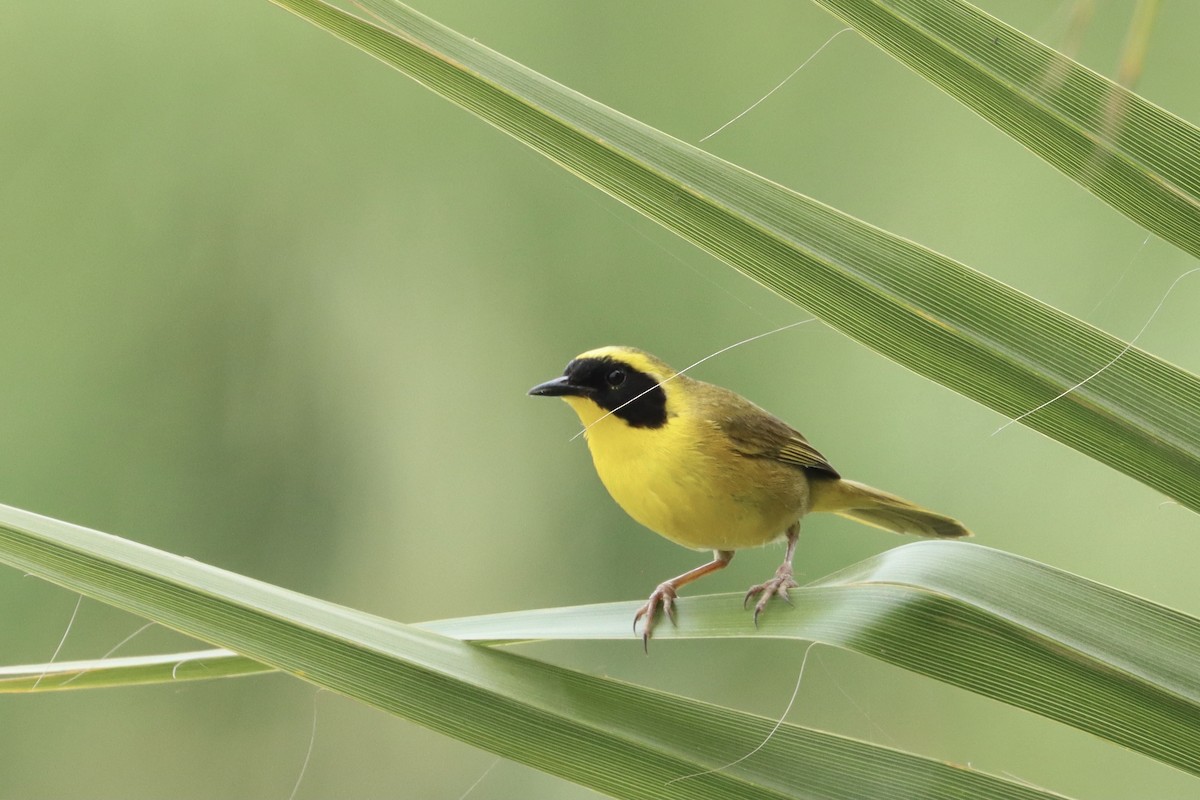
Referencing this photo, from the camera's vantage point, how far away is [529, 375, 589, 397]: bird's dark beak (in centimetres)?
170

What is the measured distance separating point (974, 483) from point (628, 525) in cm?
133

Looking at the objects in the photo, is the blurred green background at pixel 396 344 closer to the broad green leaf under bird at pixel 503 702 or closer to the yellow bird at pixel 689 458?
the yellow bird at pixel 689 458

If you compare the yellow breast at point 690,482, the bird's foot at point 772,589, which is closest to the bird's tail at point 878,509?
the yellow breast at point 690,482

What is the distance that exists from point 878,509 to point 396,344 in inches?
97.1

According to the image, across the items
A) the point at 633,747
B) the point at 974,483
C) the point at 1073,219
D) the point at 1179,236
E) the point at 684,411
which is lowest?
the point at 974,483

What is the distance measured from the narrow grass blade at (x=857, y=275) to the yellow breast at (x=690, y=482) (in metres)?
0.87

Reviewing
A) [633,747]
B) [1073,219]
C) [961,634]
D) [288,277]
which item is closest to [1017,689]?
[961,634]

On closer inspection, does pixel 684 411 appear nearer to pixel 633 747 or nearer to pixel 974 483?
pixel 633 747

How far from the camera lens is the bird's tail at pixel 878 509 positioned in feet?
6.62

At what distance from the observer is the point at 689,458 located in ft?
5.64

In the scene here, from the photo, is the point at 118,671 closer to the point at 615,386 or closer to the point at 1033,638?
the point at 1033,638

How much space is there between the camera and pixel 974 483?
3.46 metres

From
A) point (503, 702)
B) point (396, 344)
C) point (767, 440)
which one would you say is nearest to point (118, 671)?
point (503, 702)

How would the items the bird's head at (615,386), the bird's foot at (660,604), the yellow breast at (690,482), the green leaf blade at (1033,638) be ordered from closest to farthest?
the green leaf blade at (1033,638) → the bird's foot at (660,604) → the yellow breast at (690,482) → the bird's head at (615,386)
